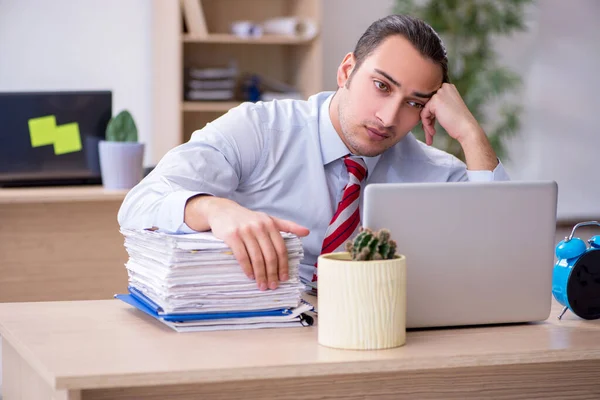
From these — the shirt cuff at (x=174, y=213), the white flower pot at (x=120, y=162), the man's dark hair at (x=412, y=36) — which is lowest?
the white flower pot at (x=120, y=162)

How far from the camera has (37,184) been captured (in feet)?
10.6

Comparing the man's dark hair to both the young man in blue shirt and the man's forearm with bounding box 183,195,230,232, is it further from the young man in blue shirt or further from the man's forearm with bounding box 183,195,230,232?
the man's forearm with bounding box 183,195,230,232

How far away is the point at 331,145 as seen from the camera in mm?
1860

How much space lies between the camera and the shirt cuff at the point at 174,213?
1.42 meters

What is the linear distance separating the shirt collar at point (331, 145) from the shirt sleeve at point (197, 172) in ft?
0.43

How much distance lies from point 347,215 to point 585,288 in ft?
1.58

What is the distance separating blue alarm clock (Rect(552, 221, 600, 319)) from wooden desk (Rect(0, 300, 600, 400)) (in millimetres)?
26

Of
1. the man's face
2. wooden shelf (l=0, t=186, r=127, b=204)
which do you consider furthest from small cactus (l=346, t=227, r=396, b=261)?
wooden shelf (l=0, t=186, r=127, b=204)

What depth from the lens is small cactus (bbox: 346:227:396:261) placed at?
1.15 m

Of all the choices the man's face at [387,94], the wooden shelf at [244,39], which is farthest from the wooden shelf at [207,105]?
the man's face at [387,94]

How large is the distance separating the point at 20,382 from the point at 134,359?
1.16 ft

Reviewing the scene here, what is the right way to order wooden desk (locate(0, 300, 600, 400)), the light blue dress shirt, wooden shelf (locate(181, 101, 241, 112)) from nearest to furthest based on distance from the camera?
wooden desk (locate(0, 300, 600, 400))
the light blue dress shirt
wooden shelf (locate(181, 101, 241, 112))

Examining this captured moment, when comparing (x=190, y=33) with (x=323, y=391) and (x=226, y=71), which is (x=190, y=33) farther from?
(x=323, y=391)

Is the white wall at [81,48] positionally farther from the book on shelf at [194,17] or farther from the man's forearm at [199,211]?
the man's forearm at [199,211]
